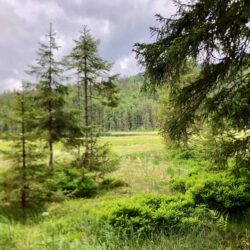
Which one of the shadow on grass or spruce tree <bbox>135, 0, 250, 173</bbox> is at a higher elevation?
spruce tree <bbox>135, 0, 250, 173</bbox>

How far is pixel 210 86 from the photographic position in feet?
23.2

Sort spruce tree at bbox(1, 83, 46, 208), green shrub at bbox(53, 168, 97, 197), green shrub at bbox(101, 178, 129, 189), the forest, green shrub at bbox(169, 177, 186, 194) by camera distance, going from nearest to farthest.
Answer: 1. the forest
2. green shrub at bbox(169, 177, 186, 194)
3. spruce tree at bbox(1, 83, 46, 208)
4. green shrub at bbox(53, 168, 97, 197)
5. green shrub at bbox(101, 178, 129, 189)

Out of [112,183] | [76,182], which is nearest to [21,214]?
[76,182]

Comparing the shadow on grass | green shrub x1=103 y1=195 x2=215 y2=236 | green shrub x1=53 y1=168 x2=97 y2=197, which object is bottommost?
the shadow on grass

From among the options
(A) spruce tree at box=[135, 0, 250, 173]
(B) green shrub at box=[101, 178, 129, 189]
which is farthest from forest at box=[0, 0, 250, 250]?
(B) green shrub at box=[101, 178, 129, 189]

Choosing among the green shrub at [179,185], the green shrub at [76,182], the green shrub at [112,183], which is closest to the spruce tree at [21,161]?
→ the green shrub at [76,182]

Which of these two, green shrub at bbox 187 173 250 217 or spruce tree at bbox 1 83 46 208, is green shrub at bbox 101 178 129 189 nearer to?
spruce tree at bbox 1 83 46 208

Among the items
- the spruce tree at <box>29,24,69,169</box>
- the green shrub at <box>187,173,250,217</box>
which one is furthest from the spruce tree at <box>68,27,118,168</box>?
the green shrub at <box>187,173,250,217</box>

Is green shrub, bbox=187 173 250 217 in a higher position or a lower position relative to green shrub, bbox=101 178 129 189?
higher

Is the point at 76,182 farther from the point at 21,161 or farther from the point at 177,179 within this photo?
the point at 177,179

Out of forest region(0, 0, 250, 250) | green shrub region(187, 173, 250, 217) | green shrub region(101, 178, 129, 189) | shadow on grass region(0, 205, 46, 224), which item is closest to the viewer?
forest region(0, 0, 250, 250)

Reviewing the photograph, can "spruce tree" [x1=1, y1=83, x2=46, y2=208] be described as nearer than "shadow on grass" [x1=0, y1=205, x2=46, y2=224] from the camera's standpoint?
No

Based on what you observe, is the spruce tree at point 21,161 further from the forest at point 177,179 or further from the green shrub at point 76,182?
the green shrub at point 76,182

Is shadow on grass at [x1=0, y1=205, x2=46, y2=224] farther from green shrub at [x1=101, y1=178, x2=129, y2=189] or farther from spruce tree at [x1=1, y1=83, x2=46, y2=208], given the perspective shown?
green shrub at [x1=101, y1=178, x2=129, y2=189]
